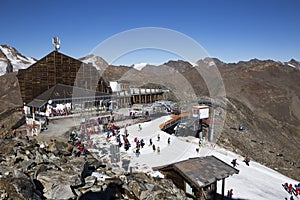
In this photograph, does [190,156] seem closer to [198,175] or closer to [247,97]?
[198,175]

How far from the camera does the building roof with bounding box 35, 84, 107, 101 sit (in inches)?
1069

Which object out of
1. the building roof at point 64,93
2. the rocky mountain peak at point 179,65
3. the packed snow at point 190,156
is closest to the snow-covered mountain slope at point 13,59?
the rocky mountain peak at point 179,65

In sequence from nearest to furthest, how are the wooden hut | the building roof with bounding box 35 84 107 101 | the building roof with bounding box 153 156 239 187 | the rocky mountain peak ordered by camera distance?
the building roof with bounding box 153 156 239 187 < the building roof with bounding box 35 84 107 101 < the wooden hut < the rocky mountain peak

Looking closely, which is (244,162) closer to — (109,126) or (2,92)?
(109,126)

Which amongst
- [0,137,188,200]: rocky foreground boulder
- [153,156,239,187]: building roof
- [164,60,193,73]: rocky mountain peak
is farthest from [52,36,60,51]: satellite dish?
[164,60,193,73]: rocky mountain peak

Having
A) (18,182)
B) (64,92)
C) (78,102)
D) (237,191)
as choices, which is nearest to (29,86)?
(64,92)

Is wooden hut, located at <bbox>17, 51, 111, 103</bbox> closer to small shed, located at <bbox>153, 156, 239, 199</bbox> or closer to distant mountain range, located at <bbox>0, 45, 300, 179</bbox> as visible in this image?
distant mountain range, located at <bbox>0, 45, 300, 179</bbox>

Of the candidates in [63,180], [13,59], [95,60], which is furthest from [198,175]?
[13,59]

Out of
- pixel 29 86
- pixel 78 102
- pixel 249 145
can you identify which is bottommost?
pixel 249 145

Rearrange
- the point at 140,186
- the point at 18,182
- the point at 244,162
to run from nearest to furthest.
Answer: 1. the point at 18,182
2. the point at 140,186
3. the point at 244,162

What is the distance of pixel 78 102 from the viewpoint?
2881 centimetres

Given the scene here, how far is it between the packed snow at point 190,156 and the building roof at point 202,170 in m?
3.97

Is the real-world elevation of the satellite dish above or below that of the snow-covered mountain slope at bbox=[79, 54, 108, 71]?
above

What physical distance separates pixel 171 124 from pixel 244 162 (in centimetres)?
1015
